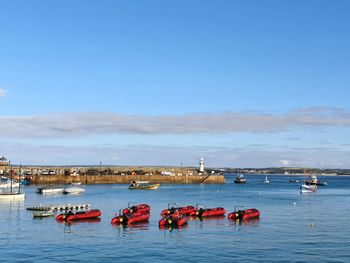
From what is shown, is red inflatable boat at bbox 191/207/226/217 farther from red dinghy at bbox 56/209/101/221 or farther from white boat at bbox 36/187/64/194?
white boat at bbox 36/187/64/194

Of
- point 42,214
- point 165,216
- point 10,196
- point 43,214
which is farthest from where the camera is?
point 10,196

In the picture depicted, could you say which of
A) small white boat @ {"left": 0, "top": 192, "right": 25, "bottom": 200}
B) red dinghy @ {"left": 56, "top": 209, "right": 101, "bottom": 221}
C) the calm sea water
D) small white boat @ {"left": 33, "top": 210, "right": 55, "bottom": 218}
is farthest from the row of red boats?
small white boat @ {"left": 0, "top": 192, "right": 25, "bottom": 200}

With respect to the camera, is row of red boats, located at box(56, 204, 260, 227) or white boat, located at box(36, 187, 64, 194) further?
white boat, located at box(36, 187, 64, 194)

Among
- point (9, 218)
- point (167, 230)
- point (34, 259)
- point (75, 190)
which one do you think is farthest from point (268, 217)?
point (75, 190)

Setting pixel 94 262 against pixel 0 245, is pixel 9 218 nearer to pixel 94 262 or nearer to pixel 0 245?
pixel 0 245

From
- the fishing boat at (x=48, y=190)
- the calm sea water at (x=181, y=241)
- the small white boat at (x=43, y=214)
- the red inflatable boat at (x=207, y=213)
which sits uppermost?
the fishing boat at (x=48, y=190)

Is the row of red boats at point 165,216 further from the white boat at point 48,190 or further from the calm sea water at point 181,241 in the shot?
the white boat at point 48,190

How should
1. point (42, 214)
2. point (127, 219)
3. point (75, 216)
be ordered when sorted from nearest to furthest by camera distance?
1. point (127, 219)
2. point (75, 216)
3. point (42, 214)

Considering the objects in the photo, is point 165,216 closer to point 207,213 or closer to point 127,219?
point 207,213

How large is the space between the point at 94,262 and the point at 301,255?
2527 cm

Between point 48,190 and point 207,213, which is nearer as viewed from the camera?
point 207,213

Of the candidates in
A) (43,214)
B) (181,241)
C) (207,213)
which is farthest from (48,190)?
(181,241)

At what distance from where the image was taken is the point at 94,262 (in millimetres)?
59688

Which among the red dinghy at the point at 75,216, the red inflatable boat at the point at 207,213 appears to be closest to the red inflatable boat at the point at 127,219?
the red dinghy at the point at 75,216
